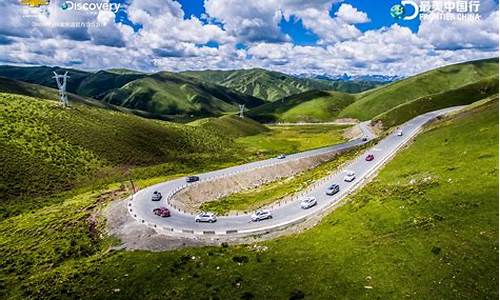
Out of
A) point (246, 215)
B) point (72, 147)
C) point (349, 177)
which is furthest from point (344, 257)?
point (72, 147)

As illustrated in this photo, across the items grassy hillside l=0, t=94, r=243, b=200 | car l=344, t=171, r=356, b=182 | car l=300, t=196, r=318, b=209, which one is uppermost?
car l=344, t=171, r=356, b=182

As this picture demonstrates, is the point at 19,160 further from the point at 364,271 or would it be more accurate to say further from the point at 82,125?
the point at 364,271

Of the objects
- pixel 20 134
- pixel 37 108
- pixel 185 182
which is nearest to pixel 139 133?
pixel 37 108

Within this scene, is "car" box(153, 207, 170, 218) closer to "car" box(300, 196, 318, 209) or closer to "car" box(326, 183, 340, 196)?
"car" box(300, 196, 318, 209)

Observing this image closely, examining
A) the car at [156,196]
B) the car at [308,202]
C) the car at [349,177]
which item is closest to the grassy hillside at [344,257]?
the car at [308,202]

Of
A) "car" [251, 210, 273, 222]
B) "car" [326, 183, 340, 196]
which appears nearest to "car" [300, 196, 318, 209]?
"car" [326, 183, 340, 196]

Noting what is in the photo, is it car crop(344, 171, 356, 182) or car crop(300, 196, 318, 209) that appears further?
car crop(344, 171, 356, 182)
